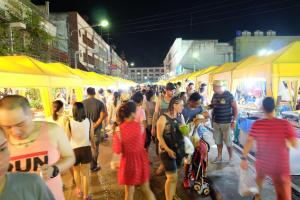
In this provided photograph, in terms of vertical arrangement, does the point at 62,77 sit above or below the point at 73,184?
above

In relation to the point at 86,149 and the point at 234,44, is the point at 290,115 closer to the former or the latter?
the point at 86,149

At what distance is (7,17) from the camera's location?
1828 centimetres

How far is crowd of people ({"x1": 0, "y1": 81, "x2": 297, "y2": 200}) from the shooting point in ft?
7.40

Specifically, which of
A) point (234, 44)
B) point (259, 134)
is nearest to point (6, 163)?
point (259, 134)

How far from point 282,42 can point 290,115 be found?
149 feet

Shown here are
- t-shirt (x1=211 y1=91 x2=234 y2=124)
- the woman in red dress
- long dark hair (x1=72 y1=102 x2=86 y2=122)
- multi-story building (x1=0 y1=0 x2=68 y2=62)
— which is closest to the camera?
the woman in red dress

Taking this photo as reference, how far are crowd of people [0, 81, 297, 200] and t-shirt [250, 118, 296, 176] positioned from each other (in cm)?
1

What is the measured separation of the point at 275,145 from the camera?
13.4ft

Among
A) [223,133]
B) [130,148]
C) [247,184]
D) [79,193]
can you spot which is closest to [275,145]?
[247,184]

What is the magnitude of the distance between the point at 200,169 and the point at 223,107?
2322mm

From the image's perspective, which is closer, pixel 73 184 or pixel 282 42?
pixel 73 184

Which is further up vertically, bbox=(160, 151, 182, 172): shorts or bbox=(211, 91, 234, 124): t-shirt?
bbox=(211, 91, 234, 124): t-shirt

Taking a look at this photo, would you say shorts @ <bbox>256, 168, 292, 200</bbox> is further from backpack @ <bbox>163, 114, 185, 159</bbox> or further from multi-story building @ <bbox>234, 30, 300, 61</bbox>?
multi-story building @ <bbox>234, 30, 300, 61</bbox>

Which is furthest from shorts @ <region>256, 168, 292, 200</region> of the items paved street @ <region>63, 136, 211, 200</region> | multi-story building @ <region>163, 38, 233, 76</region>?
multi-story building @ <region>163, 38, 233, 76</region>
